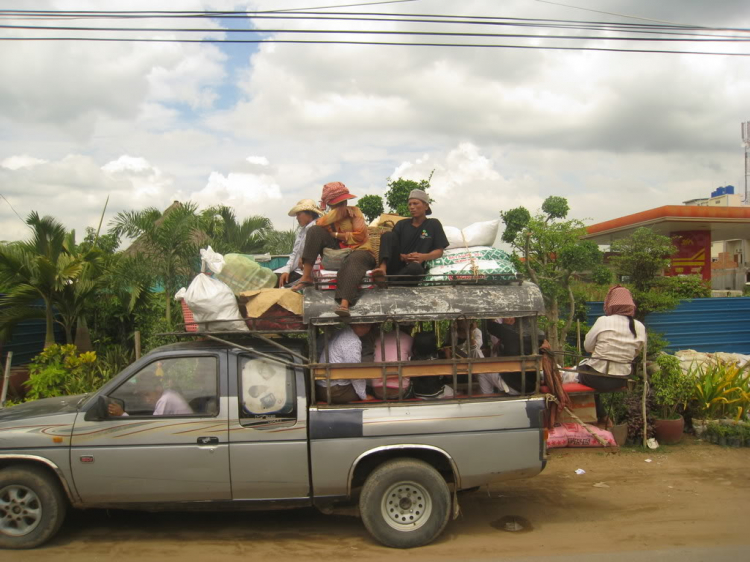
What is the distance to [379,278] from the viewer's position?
4535mm

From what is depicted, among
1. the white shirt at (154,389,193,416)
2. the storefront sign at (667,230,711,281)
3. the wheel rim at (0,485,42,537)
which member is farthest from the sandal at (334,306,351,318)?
the storefront sign at (667,230,711,281)

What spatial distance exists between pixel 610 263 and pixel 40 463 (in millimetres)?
9529

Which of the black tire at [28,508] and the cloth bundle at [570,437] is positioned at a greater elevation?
the black tire at [28,508]

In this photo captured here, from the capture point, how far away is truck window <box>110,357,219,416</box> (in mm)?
4344

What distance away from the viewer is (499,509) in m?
5.35

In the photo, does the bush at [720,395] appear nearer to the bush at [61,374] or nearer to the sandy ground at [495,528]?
the sandy ground at [495,528]

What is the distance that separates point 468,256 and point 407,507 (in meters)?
2.22

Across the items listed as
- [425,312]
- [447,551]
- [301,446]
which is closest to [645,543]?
[447,551]

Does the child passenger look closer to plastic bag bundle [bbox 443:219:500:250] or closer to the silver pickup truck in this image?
the silver pickup truck

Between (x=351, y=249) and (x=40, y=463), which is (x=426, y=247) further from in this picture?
(x=40, y=463)

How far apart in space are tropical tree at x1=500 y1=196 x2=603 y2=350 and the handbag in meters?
3.97

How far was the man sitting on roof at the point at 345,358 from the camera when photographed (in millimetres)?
4426

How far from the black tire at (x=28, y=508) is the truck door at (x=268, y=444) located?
135 cm

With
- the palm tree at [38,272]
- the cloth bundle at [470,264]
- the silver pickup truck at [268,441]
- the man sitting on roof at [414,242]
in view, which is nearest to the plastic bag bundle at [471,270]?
the cloth bundle at [470,264]
